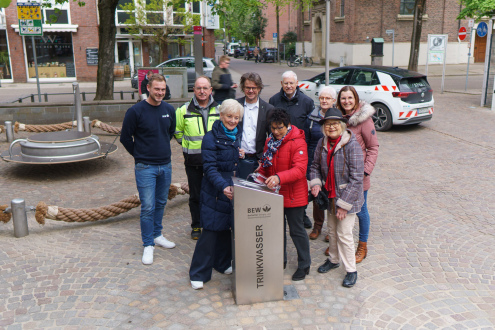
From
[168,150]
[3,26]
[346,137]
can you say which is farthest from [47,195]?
[3,26]

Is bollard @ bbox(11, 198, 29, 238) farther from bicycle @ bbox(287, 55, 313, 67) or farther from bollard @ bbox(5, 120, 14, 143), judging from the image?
bicycle @ bbox(287, 55, 313, 67)

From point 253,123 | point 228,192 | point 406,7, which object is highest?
point 406,7

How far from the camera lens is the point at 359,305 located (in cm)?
415

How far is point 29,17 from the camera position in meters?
13.3

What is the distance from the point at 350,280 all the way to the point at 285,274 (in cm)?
64

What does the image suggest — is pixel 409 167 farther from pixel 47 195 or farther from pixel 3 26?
pixel 3 26

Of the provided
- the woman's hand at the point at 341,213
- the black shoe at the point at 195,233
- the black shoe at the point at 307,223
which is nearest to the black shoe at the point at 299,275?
the woman's hand at the point at 341,213

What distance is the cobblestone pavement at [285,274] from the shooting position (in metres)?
3.94

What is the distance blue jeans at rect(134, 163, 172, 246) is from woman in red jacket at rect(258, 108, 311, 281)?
3.85ft

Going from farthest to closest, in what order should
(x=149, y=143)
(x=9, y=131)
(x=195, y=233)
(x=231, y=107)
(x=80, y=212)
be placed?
(x=9, y=131)
(x=80, y=212)
(x=195, y=233)
(x=149, y=143)
(x=231, y=107)

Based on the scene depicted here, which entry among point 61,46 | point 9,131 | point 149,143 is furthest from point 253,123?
point 61,46

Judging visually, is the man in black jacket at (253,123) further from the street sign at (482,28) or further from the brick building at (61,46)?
the brick building at (61,46)

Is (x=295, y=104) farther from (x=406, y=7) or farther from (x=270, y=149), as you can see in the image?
(x=406, y=7)

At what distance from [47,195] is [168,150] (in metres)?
3.37
